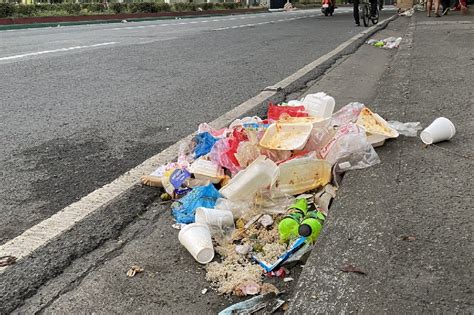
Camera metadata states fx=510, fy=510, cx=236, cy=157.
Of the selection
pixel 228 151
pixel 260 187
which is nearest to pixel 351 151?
pixel 260 187

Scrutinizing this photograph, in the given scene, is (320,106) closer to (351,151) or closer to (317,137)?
(317,137)

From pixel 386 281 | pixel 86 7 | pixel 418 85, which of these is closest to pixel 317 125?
pixel 386 281

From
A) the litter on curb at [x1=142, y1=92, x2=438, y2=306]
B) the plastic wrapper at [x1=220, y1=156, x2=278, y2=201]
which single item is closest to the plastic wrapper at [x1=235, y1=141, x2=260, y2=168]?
the litter on curb at [x1=142, y1=92, x2=438, y2=306]

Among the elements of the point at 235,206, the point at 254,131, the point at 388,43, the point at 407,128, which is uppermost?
the point at 254,131

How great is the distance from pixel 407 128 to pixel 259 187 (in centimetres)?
127

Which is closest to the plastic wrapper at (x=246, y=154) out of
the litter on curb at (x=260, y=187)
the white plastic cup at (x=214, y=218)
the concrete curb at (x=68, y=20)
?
the litter on curb at (x=260, y=187)

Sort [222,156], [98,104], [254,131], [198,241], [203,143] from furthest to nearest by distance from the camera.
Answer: [98,104], [203,143], [254,131], [222,156], [198,241]

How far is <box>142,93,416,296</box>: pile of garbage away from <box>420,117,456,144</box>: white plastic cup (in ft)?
0.55

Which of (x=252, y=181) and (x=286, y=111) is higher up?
(x=286, y=111)

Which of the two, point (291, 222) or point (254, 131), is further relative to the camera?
point (254, 131)

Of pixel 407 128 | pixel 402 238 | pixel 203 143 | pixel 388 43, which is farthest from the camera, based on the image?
pixel 388 43

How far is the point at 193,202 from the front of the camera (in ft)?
8.51

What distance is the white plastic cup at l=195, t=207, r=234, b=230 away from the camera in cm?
239

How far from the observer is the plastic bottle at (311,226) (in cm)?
220
